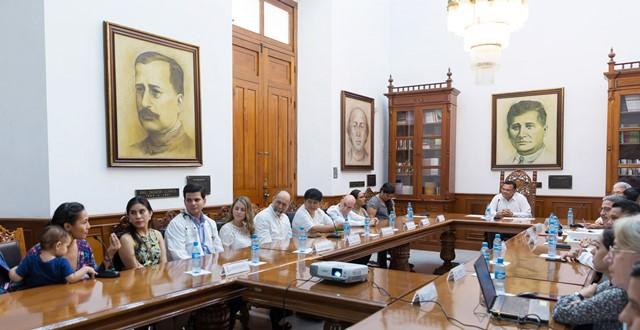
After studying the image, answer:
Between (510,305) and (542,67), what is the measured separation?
225 inches

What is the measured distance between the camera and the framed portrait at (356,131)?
6648 mm

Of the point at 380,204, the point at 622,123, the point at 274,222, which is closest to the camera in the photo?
the point at 274,222

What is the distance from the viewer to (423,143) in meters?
7.13

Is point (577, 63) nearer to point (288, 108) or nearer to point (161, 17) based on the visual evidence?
point (288, 108)

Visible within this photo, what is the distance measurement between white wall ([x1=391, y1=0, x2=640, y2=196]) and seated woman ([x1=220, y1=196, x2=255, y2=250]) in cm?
462

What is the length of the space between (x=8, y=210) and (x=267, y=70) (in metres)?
3.46

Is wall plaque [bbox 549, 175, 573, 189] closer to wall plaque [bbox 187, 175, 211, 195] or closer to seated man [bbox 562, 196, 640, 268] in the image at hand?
seated man [bbox 562, 196, 640, 268]

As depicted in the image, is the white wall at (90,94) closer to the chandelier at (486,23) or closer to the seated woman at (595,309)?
the chandelier at (486,23)

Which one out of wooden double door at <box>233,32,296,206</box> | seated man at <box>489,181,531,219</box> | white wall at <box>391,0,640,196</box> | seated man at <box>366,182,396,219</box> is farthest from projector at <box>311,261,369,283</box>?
white wall at <box>391,0,640,196</box>

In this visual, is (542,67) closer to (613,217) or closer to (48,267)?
(613,217)

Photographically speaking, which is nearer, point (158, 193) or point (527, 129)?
point (158, 193)

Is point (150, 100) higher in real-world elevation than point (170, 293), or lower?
higher

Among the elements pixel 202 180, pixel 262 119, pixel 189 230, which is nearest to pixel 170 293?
pixel 189 230

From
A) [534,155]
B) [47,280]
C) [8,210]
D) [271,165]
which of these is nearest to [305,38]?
[271,165]
